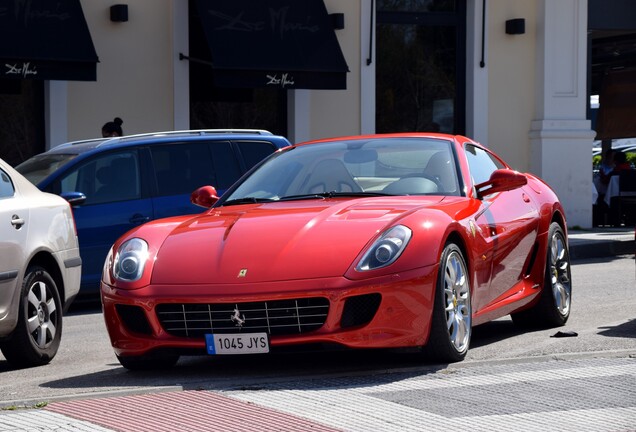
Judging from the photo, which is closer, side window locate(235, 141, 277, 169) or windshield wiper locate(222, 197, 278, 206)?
windshield wiper locate(222, 197, 278, 206)

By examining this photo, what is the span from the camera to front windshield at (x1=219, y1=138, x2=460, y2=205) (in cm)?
847

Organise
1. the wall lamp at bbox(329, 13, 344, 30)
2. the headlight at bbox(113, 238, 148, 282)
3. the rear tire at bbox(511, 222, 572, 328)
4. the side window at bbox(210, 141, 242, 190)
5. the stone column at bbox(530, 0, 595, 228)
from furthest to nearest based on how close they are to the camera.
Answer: the stone column at bbox(530, 0, 595, 228) → the wall lamp at bbox(329, 13, 344, 30) → the side window at bbox(210, 141, 242, 190) → the rear tire at bbox(511, 222, 572, 328) → the headlight at bbox(113, 238, 148, 282)

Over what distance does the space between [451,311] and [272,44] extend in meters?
12.8

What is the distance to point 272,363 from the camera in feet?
26.1

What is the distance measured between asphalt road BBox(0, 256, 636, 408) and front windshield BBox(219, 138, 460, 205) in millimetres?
1036

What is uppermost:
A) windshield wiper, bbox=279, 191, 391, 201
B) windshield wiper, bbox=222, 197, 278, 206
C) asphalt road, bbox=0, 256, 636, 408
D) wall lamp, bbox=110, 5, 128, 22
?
wall lamp, bbox=110, 5, 128, 22

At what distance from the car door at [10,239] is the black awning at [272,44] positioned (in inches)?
419

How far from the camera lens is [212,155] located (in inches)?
526

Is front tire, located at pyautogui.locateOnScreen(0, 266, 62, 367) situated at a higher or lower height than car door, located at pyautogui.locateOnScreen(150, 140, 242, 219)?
lower

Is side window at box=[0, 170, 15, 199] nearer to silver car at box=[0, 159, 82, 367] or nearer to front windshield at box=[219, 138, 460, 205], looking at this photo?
silver car at box=[0, 159, 82, 367]

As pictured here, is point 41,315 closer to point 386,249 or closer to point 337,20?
point 386,249

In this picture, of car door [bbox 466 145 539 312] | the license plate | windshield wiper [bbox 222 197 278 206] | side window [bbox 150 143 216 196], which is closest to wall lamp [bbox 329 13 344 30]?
side window [bbox 150 143 216 196]

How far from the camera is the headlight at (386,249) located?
7.20m

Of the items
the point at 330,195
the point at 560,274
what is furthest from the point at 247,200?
the point at 560,274
